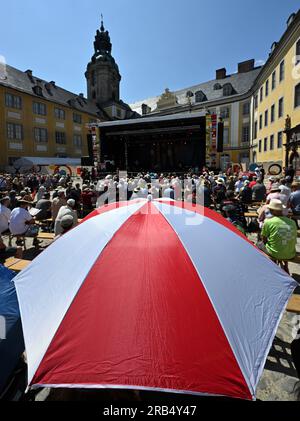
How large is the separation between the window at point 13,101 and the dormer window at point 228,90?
94.5ft

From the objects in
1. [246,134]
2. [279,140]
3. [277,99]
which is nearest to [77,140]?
[246,134]

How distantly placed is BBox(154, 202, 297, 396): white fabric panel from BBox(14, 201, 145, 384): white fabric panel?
591 millimetres

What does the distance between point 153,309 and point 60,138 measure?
4099 centimetres

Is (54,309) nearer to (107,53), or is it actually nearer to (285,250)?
(285,250)

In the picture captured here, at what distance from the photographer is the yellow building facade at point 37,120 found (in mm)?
31062

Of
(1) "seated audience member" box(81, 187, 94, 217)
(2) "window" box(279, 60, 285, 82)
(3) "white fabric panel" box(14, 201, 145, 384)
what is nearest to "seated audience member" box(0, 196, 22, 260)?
(1) "seated audience member" box(81, 187, 94, 217)

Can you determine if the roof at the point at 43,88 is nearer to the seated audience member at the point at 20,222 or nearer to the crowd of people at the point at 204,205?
the crowd of people at the point at 204,205

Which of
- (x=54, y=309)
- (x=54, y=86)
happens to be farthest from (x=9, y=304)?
(x=54, y=86)

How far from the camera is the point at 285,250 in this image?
4.06 metres

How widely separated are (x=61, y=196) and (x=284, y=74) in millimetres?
22600

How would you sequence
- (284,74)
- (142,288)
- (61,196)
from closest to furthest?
(142,288) < (61,196) < (284,74)

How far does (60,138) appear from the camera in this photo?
3853 cm

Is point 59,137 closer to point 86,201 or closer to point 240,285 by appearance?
point 86,201

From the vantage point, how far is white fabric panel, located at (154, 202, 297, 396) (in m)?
1.57
